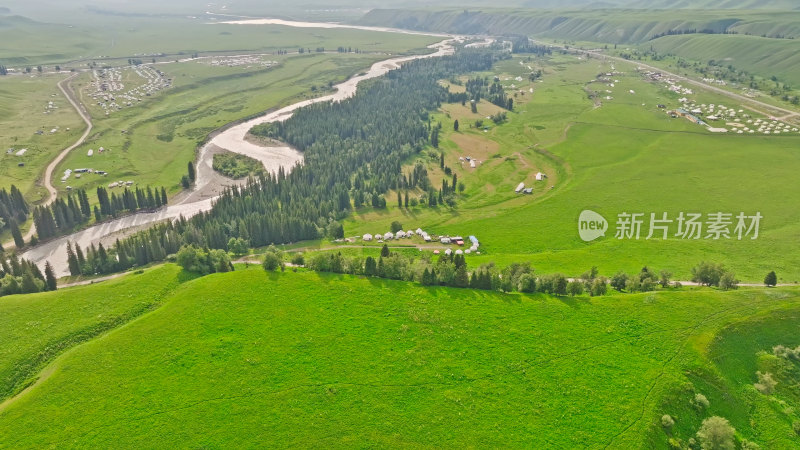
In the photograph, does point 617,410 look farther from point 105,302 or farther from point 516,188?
point 516,188

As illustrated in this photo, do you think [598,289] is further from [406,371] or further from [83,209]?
[83,209]

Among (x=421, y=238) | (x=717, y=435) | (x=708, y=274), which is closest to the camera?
(x=717, y=435)

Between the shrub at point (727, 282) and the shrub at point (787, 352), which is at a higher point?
the shrub at point (727, 282)

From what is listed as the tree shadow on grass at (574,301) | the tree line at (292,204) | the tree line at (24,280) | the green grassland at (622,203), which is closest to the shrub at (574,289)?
the tree shadow on grass at (574,301)

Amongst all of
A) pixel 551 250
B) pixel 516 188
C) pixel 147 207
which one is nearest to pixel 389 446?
pixel 551 250

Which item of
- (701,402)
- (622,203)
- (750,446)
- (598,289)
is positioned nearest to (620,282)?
(598,289)

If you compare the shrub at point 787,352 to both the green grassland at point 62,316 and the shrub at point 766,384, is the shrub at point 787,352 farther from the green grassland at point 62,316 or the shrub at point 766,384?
the green grassland at point 62,316
